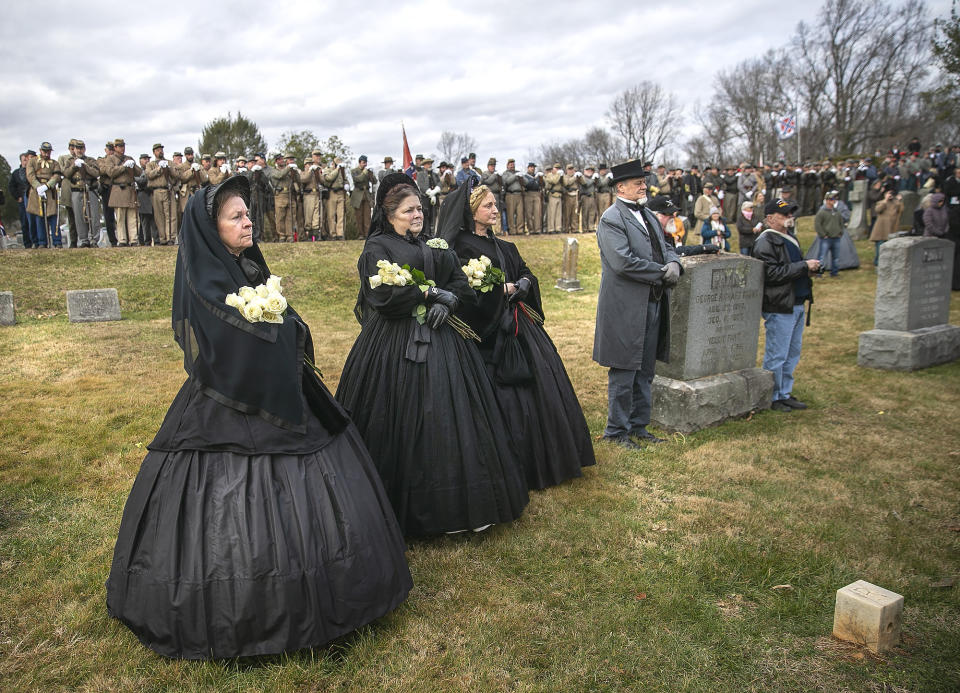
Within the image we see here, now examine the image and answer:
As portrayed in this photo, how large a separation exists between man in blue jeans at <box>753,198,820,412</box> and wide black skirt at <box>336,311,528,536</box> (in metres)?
3.73

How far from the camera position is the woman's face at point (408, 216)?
3988 mm

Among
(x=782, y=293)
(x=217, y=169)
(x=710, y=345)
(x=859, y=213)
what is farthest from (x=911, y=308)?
(x=859, y=213)

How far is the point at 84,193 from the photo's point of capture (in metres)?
14.3

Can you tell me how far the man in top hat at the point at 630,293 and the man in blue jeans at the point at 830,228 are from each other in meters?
10.9

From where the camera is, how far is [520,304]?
4.83 metres

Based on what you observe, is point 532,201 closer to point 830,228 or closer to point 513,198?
point 513,198

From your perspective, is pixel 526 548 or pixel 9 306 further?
pixel 9 306

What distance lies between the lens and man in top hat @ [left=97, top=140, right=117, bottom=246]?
46.5ft

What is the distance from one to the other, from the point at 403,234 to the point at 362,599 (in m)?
2.18

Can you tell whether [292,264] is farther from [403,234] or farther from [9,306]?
[403,234]

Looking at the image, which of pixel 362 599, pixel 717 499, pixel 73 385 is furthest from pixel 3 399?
pixel 717 499

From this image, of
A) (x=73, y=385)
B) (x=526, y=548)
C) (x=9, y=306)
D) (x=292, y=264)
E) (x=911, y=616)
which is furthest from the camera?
(x=292, y=264)

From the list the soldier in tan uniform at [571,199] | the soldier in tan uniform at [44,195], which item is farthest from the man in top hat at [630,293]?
the soldier in tan uniform at [571,199]

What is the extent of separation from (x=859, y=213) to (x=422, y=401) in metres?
21.6
